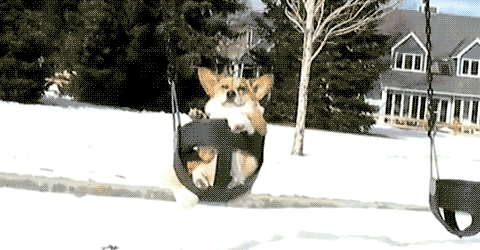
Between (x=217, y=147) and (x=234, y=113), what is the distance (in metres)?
0.22

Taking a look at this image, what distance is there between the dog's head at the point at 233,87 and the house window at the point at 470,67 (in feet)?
86.6

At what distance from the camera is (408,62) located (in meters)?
26.2

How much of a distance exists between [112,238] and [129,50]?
13.5 m

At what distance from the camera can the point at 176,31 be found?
15695 millimetres

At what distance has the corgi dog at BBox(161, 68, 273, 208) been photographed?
275 cm

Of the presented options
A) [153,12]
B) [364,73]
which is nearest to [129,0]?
[153,12]

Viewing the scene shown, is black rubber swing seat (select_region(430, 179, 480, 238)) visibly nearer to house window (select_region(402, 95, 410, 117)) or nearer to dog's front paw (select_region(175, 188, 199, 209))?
dog's front paw (select_region(175, 188, 199, 209))

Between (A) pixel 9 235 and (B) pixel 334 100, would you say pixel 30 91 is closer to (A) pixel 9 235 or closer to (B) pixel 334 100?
(B) pixel 334 100

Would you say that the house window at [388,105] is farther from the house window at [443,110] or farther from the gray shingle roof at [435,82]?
the house window at [443,110]

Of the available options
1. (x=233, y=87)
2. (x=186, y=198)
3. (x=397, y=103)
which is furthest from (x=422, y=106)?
(x=233, y=87)

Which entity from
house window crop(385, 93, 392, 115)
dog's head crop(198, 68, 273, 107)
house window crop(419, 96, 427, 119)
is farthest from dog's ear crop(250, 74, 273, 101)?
house window crop(419, 96, 427, 119)

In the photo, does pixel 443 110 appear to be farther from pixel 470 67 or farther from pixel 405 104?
pixel 470 67

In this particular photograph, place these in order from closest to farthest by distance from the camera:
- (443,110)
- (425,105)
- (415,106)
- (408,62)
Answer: (425,105)
(415,106)
(443,110)
(408,62)

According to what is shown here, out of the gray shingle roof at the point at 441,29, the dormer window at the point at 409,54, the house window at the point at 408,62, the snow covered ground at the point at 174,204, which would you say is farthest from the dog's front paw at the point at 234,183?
the gray shingle roof at the point at 441,29
